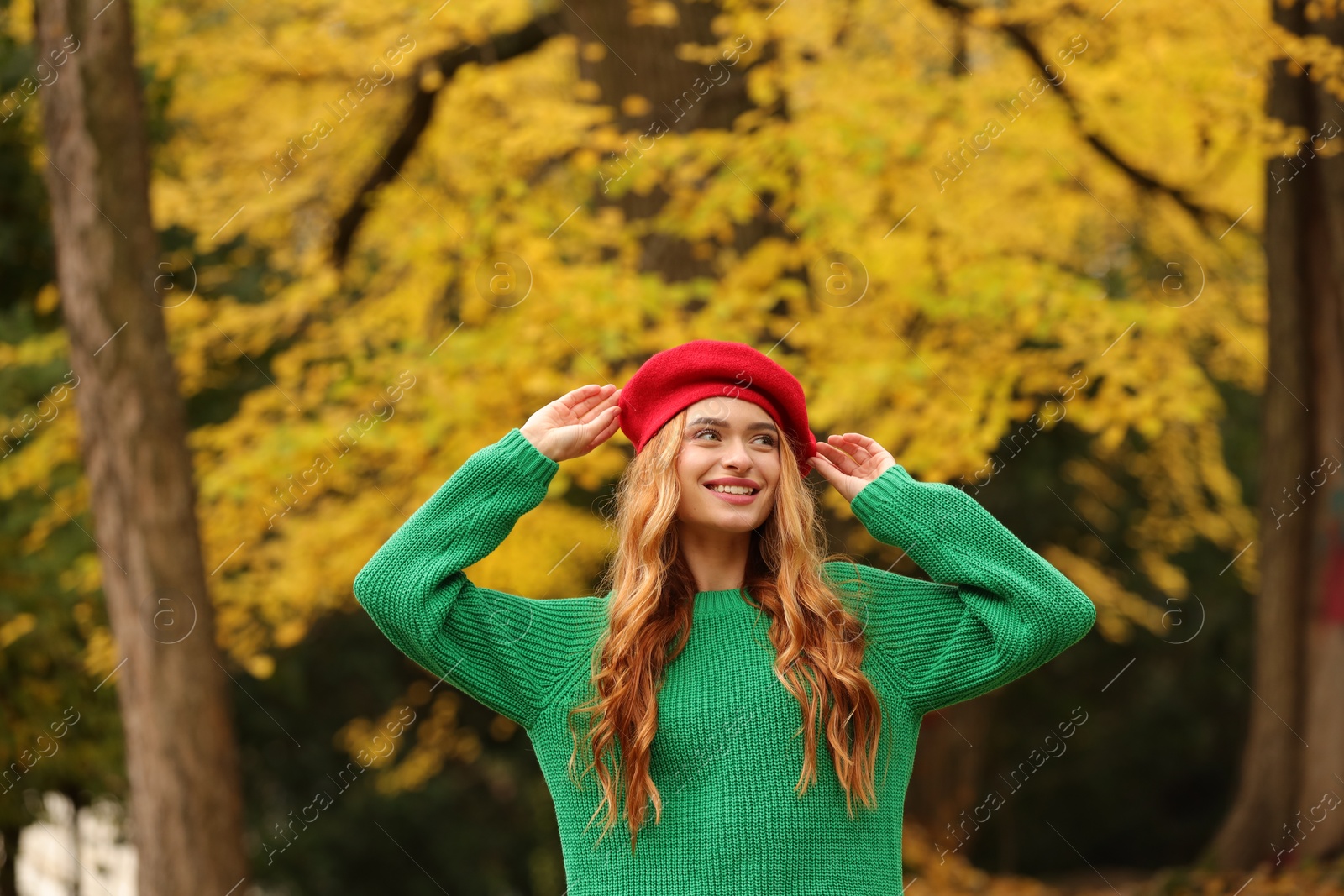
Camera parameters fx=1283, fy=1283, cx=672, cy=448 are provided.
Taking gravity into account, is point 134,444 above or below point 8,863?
above

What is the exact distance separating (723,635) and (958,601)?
0.42 meters

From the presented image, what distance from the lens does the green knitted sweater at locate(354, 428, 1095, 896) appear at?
207 centimetres

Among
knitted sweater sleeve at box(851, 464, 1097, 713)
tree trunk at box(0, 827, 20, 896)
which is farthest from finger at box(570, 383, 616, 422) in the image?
tree trunk at box(0, 827, 20, 896)

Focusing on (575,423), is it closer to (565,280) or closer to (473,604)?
(473,604)

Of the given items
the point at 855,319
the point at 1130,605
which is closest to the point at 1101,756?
the point at 1130,605

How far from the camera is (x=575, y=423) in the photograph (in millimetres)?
2420

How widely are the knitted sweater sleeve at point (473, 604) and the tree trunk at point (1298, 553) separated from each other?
459cm

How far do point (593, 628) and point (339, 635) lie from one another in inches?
430

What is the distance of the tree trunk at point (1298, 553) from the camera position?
227 inches

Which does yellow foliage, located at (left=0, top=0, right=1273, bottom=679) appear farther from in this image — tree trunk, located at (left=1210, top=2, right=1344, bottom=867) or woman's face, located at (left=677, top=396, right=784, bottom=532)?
woman's face, located at (left=677, top=396, right=784, bottom=532)

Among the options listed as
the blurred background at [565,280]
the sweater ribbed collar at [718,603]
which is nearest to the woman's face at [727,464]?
the sweater ribbed collar at [718,603]

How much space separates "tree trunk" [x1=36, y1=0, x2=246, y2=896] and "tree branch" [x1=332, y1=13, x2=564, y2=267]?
69.7 inches

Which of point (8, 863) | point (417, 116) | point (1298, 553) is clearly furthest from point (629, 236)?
point (8, 863)

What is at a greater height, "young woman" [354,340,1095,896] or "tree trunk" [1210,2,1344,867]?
"young woman" [354,340,1095,896]
